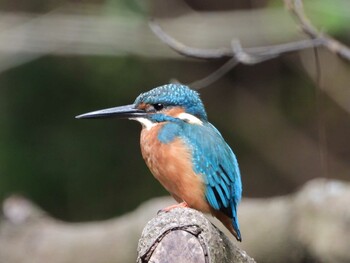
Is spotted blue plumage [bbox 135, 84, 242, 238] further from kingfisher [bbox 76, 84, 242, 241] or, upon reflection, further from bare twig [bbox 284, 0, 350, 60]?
bare twig [bbox 284, 0, 350, 60]

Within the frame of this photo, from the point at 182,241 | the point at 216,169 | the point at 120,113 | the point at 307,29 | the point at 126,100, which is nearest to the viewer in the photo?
the point at 182,241

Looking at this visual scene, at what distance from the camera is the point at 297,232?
14.2ft

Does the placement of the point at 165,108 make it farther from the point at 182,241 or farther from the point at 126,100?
the point at 126,100

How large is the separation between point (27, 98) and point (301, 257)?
9.10 feet

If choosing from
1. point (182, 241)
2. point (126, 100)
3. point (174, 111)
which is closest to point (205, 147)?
point (174, 111)

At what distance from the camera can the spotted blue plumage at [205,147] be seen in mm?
2807

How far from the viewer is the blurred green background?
6.00 m

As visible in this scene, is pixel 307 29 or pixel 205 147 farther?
pixel 307 29

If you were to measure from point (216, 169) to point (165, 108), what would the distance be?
0.27m

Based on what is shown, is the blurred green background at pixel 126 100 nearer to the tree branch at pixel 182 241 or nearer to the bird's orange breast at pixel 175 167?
the bird's orange breast at pixel 175 167

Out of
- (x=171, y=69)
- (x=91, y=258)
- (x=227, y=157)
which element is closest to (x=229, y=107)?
(x=171, y=69)

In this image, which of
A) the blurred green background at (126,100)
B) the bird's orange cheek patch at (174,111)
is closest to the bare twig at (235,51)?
the bird's orange cheek patch at (174,111)

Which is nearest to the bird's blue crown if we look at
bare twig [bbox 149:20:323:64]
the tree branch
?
bare twig [bbox 149:20:323:64]

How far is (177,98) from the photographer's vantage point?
2.90 m
